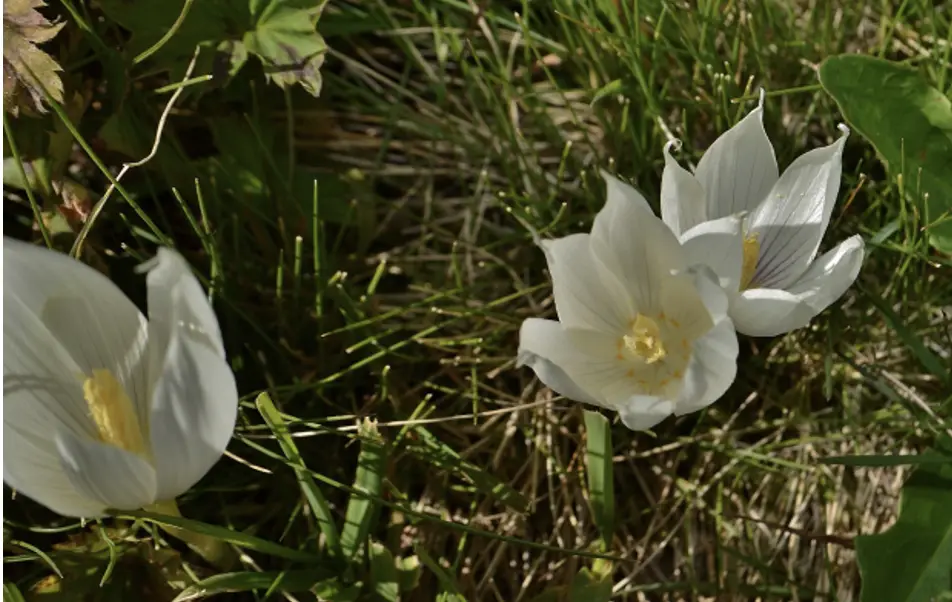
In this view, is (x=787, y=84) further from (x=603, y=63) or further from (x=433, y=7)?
(x=433, y=7)

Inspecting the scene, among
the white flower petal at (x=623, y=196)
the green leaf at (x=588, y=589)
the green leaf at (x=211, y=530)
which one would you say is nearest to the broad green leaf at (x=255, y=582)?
the green leaf at (x=211, y=530)

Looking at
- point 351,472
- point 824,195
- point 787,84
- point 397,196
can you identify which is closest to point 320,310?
point 351,472

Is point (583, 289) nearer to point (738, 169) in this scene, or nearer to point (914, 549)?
point (738, 169)

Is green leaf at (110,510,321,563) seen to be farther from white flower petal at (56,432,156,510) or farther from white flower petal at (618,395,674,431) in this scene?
white flower petal at (618,395,674,431)

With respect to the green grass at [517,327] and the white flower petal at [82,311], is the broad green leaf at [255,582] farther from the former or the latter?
the white flower petal at [82,311]

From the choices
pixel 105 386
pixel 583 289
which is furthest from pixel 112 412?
pixel 583 289

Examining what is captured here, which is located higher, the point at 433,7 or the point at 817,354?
the point at 433,7
